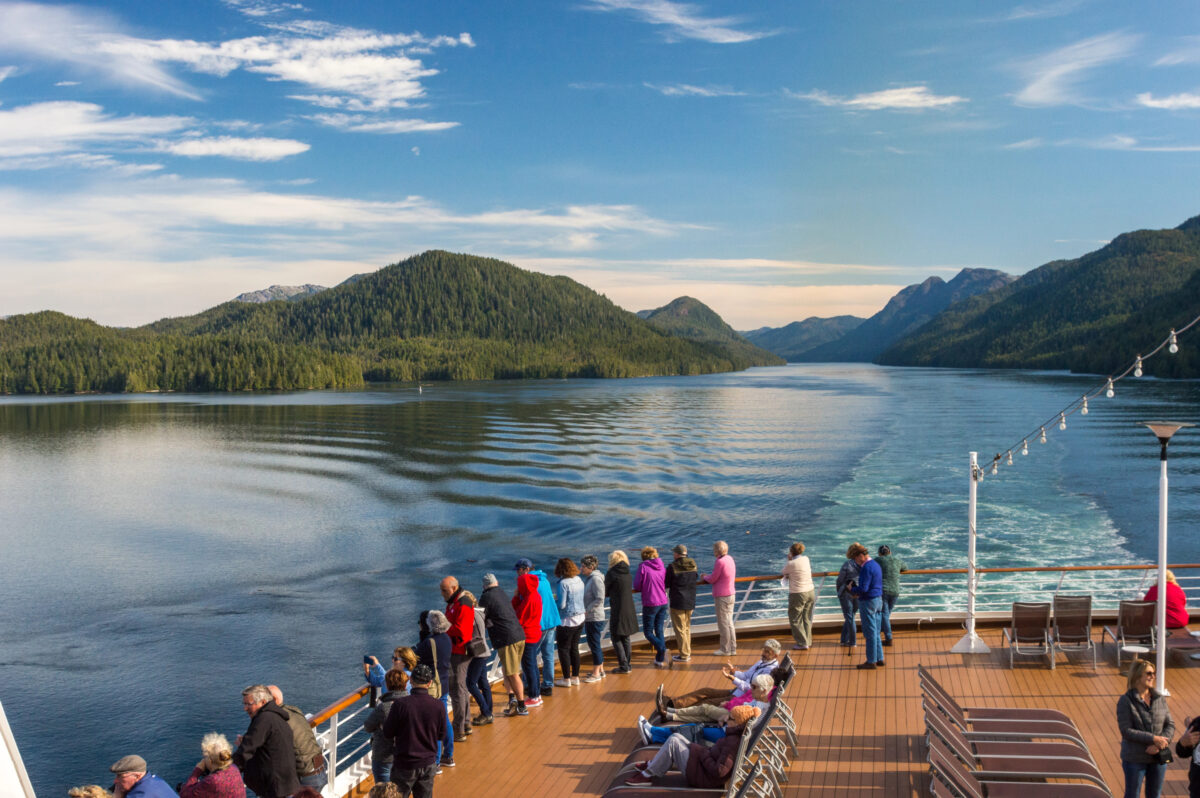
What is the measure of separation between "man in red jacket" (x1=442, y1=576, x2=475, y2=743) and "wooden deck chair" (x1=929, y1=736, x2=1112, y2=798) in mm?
4385

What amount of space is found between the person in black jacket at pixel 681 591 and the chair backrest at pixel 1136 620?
17.0 ft

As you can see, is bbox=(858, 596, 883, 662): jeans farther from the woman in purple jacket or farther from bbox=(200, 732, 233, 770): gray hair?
bbox=(200, 732, 233, 770): gray hair

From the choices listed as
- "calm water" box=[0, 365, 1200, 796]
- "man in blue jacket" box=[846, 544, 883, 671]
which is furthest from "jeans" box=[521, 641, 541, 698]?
"calm water" box=[0, 365, 1200, 796]

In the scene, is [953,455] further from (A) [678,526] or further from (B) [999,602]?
(B) [999,602]

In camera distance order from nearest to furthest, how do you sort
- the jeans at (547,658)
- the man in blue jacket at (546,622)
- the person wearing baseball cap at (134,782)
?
the person wearing baseball cap at (134,782) → the man in blue jacket at (546,622) → the jeans at (547,658)

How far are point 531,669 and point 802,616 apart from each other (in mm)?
3857

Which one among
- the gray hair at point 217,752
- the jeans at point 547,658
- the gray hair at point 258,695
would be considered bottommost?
the jeans at point 547,658

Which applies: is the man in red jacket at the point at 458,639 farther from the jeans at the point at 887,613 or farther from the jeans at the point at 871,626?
the jeans at the point at 887,613

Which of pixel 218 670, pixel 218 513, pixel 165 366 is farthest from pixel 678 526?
pixel 165 366

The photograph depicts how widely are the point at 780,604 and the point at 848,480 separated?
2257cm

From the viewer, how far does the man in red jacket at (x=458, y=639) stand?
332 inches

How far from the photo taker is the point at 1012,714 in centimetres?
755

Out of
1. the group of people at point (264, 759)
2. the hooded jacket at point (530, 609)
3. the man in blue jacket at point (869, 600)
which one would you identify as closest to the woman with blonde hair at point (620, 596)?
the hooded jacket at point (530, 609)

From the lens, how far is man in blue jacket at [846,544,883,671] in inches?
411
